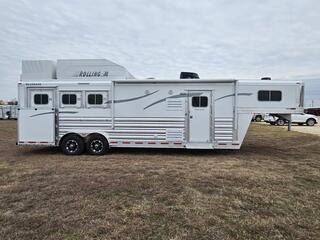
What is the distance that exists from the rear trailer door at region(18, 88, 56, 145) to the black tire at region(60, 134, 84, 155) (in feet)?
1.31

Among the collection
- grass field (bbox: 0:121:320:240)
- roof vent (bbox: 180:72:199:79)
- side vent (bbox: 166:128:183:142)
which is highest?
roof vent (bbox: 180:72:199:79)

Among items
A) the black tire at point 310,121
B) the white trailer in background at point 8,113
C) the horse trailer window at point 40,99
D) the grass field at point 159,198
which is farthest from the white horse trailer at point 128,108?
the white trailer in background at point 8,113

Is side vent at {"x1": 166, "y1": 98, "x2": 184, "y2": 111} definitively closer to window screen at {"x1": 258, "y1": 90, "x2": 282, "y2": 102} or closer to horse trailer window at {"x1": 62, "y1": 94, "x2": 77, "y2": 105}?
window screen at {"x1": 258, "y1": 90, "x2": 282, "y2": 102}

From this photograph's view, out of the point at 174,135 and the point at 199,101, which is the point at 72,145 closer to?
the point at 174,135

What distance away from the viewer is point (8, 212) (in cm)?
527

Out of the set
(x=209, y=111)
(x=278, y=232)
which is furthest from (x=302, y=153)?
(x=278, y=232)

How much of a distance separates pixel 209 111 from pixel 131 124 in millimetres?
2659

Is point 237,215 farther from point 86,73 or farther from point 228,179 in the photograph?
point 86,73

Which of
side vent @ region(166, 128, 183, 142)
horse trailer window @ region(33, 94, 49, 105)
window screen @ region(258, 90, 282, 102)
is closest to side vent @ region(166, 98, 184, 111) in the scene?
side vent @ region(166, 128, 183, 142)

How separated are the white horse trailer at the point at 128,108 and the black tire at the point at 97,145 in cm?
3

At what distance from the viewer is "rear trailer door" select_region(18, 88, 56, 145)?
36.8 feet

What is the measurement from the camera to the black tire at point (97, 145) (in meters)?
11.2

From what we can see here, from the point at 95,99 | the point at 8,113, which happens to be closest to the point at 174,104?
the point at 95,99

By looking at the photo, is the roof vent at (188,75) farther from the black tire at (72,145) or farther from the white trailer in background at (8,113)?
the white trailer in background at (8,113)
